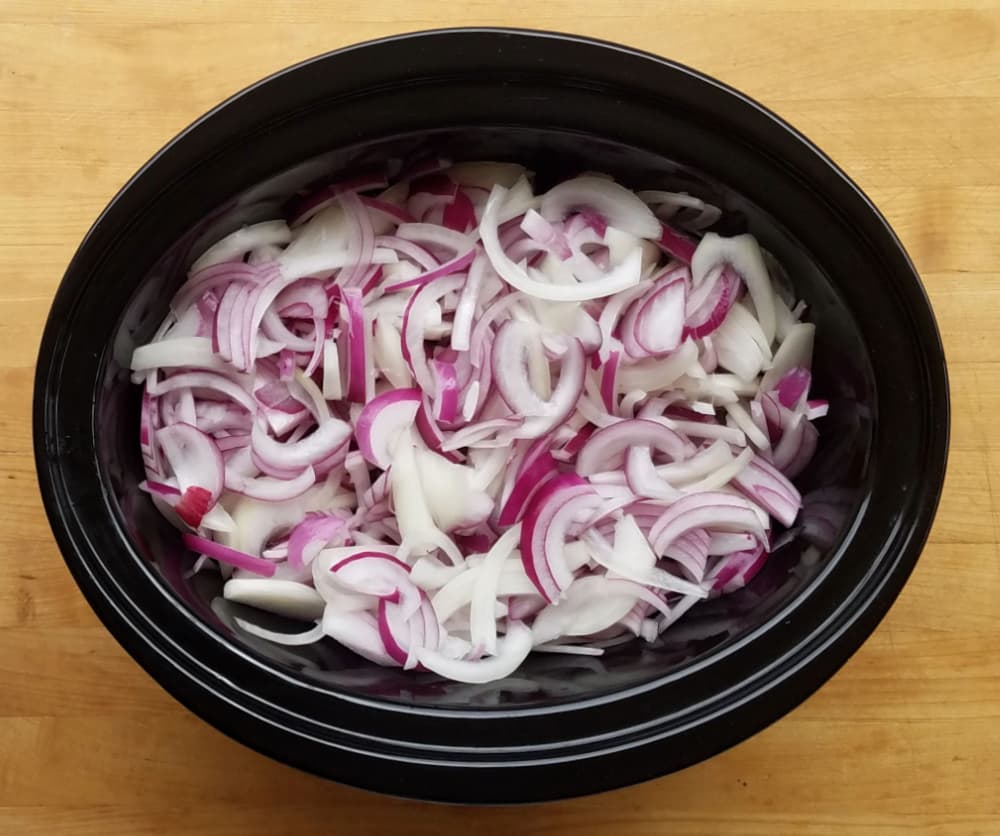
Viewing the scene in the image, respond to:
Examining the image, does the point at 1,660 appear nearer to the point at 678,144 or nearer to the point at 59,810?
the point at 59,810

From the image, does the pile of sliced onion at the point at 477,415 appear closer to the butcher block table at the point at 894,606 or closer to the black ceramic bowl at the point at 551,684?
the black ceramic bowl at the point at 551,684

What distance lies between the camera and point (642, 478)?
915 millimetres

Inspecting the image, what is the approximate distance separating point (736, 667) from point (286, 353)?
505 millimetres

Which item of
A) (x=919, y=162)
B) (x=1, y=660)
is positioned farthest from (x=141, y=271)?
(x=919, y=162)

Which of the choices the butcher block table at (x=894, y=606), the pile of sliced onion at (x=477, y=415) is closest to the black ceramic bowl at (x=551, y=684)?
the pile of sliced onion at (x=477, y=415)

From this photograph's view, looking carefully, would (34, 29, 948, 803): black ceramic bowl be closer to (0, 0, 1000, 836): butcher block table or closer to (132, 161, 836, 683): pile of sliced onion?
(132, 161, 836, 683): pile of sliced onion

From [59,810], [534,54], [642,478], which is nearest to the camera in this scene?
[534,54]

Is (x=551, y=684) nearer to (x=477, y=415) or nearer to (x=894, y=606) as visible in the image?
(x=477, y=415)

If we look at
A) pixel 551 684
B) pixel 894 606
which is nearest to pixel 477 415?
pixel 551 684

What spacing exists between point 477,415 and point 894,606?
19.7 inches

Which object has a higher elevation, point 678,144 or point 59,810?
point 678,144

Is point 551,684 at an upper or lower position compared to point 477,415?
lower

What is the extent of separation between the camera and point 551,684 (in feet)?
2.88

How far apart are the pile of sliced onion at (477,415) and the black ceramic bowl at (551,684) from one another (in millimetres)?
61
